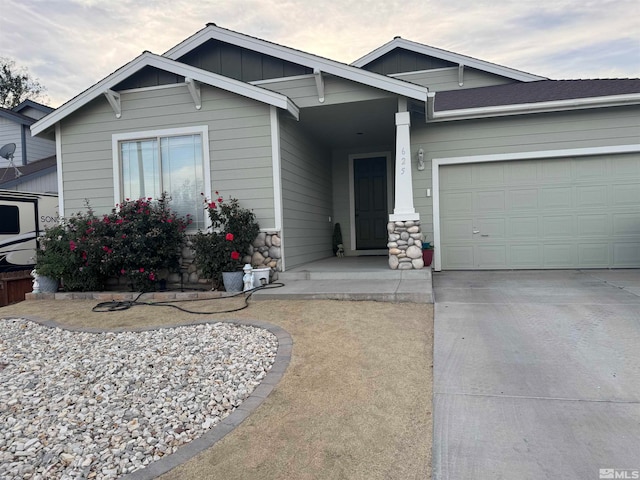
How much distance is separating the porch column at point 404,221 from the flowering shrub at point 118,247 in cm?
346

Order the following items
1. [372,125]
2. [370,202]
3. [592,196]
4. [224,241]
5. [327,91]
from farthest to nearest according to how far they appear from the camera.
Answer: [370,202], [372,125], [592,196], [327,91], [224,241]

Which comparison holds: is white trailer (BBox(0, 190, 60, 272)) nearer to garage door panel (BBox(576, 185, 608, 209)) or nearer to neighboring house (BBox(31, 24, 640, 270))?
neighboring house (BBox(31, 24, 640, 270))

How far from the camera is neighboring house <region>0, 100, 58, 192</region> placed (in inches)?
500

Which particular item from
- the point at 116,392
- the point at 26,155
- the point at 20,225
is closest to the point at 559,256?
the point at 116,392

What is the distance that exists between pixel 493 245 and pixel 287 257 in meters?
3.85

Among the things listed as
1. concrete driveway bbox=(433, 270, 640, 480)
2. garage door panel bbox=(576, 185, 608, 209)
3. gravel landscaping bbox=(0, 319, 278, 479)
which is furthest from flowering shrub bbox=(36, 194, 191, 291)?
garage door panel bbox=(576, 185, 608, 209)

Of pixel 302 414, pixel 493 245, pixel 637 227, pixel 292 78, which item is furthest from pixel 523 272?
pixel 302 414

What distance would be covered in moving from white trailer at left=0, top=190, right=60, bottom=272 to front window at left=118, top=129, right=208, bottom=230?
2.68m

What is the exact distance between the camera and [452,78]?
973 cm

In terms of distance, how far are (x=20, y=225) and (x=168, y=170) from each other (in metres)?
4.62

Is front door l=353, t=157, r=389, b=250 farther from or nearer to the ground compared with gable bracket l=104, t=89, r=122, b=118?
nearer to the ground

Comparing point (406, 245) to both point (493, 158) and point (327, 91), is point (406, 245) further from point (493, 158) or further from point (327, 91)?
point (327, 91)

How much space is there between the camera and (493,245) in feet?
24.5

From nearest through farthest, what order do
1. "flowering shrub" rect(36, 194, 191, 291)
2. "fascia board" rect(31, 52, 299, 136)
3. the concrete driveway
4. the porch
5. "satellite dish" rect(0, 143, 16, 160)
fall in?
the concrete driveway < the porch < "flowering shrub" rect(36, 194, 191, 291) < "fascia board" rect(31, 52, 299, 136) < "satellite dish" rect(0, 143, 16, 160)
